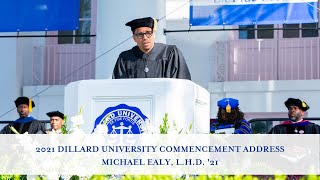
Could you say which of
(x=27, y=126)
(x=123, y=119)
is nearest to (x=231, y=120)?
→ (x=123, y=119)

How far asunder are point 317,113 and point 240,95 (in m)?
1.40

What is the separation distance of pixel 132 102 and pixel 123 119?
0.24 meters

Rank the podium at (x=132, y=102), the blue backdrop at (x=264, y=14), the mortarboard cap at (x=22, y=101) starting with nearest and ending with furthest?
the podium at (x=132, y=102) → the mortarboard cap at (x=22, y=101) → the blue backdrop at (x=264, y=14)

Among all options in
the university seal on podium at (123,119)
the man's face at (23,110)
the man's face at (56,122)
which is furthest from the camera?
the man's face at (23,110)

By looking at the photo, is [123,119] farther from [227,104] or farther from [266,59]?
[266,59]

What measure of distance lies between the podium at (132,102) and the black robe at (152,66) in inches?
31.5

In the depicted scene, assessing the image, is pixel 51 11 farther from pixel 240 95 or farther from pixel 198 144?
pixel 198 144

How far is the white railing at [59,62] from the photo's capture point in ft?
55.0

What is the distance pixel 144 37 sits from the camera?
Result: 25.4 ft

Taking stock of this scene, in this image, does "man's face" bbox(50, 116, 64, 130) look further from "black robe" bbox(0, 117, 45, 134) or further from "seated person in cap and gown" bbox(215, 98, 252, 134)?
"seated person in cap and gown" bbox(215, 98, 252, 134)

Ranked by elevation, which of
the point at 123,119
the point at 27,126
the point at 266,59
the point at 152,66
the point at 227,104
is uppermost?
the point at 266,59

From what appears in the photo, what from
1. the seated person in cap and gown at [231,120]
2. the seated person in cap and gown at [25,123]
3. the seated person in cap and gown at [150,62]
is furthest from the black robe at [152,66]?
the seated person in cap and gown at [25,123]

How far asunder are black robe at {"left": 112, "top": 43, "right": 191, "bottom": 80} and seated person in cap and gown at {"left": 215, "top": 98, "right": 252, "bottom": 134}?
4.96 ft

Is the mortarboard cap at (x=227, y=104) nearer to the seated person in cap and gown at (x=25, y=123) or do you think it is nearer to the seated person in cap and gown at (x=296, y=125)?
the seated person in cap and gown at (x=296, y=125)
